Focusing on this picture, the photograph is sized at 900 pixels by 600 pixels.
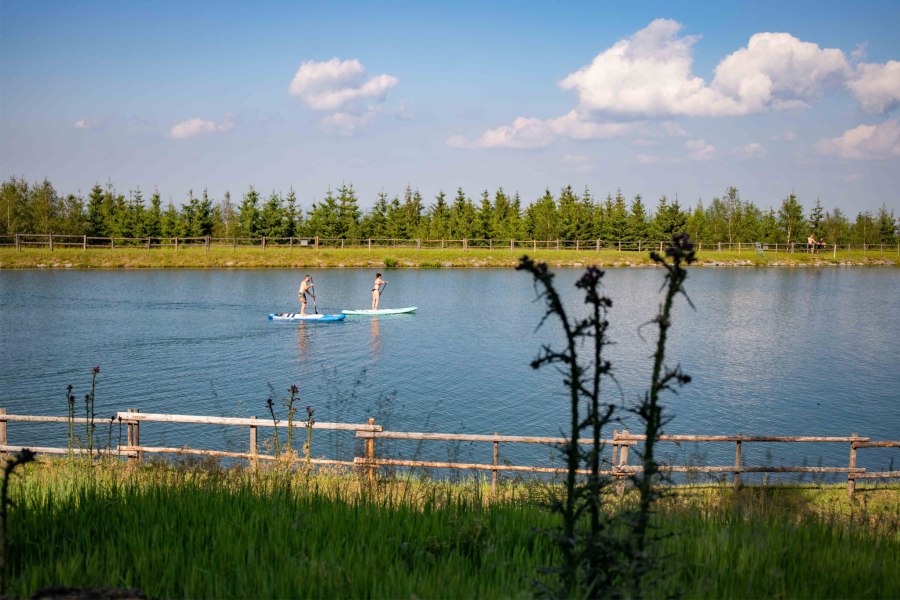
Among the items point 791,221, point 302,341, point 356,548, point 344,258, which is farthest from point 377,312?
point 791,221

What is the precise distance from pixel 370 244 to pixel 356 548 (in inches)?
3078

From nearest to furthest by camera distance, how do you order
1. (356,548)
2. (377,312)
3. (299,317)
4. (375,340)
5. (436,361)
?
(356,548) < (436,361) < (375,340) < (299,317) < (377,312)

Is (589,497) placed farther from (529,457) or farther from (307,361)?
(307,361)

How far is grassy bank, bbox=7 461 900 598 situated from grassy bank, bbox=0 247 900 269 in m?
67.1

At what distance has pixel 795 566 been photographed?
4.77m

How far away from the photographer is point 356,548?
502cm

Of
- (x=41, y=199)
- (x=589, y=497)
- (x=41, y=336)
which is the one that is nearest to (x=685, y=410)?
(x=589, y=497)

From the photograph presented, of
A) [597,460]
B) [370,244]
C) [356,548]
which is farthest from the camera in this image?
[370,244]

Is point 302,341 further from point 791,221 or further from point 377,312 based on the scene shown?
point 791,221

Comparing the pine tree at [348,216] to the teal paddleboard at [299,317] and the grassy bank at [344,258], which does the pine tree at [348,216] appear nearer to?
the grassy bank at [344,258]

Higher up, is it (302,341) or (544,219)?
(544,219)

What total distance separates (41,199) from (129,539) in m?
85.5

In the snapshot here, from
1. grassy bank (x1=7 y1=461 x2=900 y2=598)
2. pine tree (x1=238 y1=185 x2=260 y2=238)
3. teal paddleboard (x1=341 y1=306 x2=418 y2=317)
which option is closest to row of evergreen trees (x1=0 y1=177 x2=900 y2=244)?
pine tree (x1=238 y1=185 x2=260 y2=238)

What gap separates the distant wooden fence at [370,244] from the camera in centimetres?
7369
